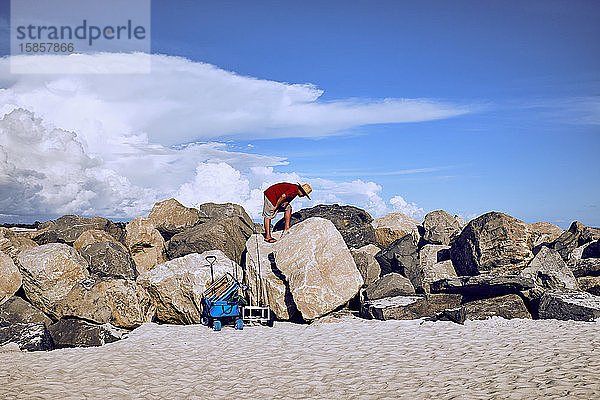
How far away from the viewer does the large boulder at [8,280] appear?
44.2 ft

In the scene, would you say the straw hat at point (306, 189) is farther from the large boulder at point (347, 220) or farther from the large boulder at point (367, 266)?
the large boulder at point (347, 220)

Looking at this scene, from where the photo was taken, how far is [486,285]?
12.5 m

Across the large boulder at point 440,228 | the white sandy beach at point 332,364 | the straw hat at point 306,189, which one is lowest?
the white sandy beach at point 332,364

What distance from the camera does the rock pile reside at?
12.1 metres

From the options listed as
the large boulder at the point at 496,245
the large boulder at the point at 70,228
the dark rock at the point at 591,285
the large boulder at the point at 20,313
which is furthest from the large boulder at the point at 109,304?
the dark rock at the point at 591,285

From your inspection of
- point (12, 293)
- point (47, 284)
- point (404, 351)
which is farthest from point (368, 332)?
point (12, 293)

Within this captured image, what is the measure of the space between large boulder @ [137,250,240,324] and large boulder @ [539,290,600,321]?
7374 millimetres

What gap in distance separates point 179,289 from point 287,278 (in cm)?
261

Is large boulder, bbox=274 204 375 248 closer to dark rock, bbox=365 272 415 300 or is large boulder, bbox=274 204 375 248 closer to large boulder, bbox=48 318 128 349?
dark rock, bbox=365 272 415 300

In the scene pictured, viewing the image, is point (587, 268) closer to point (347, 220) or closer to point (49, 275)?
point (347, 220)

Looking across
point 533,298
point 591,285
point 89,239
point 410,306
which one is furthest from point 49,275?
point 591,285

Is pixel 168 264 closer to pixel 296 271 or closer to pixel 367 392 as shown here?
pixel 296 271

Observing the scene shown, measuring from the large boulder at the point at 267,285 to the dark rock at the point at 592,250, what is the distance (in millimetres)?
8933

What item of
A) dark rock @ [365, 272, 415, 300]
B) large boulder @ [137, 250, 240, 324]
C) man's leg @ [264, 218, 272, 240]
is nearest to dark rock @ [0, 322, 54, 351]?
large boulder @ [137, 250, 240, 324]
